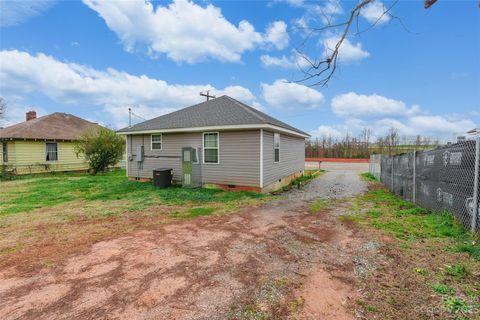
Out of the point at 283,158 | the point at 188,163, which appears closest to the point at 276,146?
the point at 283,158

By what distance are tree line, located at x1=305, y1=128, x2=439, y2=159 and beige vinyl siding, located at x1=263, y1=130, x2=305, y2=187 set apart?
16540 mm

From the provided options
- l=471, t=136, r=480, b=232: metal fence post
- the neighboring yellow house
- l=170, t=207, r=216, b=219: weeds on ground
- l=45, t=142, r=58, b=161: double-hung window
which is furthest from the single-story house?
l=45, t=142, r=58, b=161: double-hung window

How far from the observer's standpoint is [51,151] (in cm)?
1820

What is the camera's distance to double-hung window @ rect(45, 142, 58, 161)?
59.1 feet

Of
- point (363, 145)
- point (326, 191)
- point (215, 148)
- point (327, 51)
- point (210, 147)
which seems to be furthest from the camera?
point (363, 145)

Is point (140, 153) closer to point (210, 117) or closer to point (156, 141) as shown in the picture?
point (156, 141)

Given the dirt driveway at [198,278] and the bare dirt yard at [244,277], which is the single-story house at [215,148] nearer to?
the bare dirt yard at [244,277]

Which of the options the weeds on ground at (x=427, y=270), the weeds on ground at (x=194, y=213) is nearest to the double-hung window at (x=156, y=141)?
the weeds on ground at (x=194, y=213)

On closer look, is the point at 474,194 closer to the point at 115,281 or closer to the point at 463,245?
the point at 463,245

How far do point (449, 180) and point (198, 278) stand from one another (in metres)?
5.30

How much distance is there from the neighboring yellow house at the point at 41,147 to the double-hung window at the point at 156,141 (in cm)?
795

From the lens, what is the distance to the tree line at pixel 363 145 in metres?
29.7

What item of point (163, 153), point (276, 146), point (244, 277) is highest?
point (276, 146)

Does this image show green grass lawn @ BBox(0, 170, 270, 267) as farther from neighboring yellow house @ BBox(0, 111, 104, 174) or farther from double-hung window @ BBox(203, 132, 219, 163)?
neighboring yellow house @ BBox(0, 111, 104, 174)
